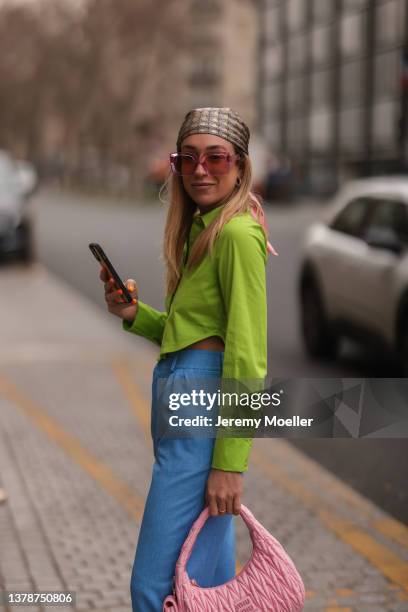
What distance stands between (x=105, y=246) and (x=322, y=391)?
64.3 ft

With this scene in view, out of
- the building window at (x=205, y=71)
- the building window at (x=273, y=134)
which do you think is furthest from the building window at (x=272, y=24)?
the building window at (x=205, y=71)

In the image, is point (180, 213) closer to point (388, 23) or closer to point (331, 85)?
point (388, 23)

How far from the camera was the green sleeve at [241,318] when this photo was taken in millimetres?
2826

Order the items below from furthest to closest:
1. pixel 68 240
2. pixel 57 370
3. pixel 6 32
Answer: pixel 6 32 < pixel 68 240 < pixel 57 370

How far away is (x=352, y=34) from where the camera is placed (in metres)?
48.8

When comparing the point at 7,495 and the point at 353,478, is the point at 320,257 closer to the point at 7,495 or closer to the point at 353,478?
the point at 353,478

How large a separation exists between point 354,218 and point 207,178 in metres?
6.93

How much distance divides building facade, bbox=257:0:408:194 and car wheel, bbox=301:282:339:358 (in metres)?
32.9

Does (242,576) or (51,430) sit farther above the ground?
(242,576)

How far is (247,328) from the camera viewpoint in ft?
9.30

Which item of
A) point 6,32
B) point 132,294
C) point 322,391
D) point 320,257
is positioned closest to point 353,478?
point 322,391

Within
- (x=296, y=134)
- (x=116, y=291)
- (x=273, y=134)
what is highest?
(x=116, y=291)

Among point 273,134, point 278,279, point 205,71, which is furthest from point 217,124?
point 205,71

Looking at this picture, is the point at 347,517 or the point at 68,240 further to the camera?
the point at 68,240
